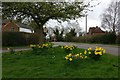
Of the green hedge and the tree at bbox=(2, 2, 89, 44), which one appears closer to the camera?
the tree at bbox=(2, 2, 89, 44)

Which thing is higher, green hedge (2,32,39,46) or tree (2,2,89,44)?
tree (2,2,89,44)

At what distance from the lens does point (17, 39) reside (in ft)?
115

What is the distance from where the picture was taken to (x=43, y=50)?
15141 millimetres

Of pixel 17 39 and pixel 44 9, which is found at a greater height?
pixel 44 9

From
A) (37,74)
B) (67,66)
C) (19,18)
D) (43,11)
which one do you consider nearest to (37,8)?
(43,11)

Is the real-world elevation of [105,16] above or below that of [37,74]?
above

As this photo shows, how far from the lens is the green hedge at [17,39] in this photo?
1341 inches

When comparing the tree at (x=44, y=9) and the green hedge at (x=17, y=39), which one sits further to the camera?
the green hedge at (x=17, y=39)

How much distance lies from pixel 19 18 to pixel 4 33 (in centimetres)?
1669

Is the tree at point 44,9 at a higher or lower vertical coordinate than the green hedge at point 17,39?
higher

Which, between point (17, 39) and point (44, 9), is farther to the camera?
point (17, 39)

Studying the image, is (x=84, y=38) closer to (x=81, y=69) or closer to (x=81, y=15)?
(x=81, y=15)

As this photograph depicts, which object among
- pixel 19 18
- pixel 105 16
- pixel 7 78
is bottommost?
pixel 7 78

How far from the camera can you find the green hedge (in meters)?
34.1
